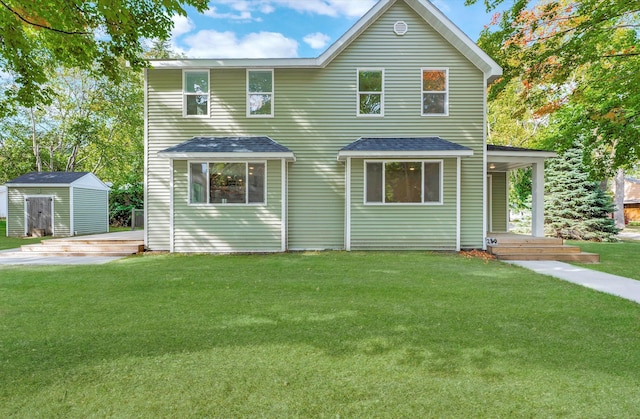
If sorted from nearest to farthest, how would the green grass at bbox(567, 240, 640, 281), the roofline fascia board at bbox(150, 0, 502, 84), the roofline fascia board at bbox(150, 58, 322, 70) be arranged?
the green grass at bbox(567, 240, 640, 281) < the roofline fascia board at bbox(150, 0, 502, 84) < the roofline fascia board at bbox(150, 58, 322, 70)

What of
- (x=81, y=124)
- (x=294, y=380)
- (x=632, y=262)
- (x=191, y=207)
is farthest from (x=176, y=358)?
(x=81, y=124)

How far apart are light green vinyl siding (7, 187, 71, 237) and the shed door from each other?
21cm

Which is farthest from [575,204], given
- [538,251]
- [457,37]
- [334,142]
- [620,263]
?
[334,142]

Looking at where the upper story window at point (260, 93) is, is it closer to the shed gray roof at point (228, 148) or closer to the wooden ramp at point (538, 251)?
the shed gray roof at point (228, 148)

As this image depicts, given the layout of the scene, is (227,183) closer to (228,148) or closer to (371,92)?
(228,148)

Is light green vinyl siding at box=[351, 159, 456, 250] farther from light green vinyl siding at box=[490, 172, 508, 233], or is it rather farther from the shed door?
the shed door

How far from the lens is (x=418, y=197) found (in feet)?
33.8

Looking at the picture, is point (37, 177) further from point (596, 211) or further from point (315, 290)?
point (596, 211)

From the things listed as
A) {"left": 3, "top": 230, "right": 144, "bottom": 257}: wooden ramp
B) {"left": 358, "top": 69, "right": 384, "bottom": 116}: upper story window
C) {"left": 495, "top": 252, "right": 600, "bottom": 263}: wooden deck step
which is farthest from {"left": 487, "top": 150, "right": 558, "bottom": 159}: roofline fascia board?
{"left": 3, "top": 230, "right": 144, "bottom": 257}: wooden ramp

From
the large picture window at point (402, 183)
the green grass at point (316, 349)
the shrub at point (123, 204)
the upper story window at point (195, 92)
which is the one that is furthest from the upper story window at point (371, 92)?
the shrub at point (123, 204)

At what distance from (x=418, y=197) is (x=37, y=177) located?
17.8 meters

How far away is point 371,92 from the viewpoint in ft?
35.2

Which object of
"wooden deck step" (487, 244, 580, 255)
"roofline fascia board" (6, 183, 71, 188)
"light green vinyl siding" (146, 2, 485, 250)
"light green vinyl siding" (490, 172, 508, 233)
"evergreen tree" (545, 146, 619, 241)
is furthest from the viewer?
"roofline fascia board" (6, 183, 71, 188)

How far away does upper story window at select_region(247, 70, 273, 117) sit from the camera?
1073 centimetres
